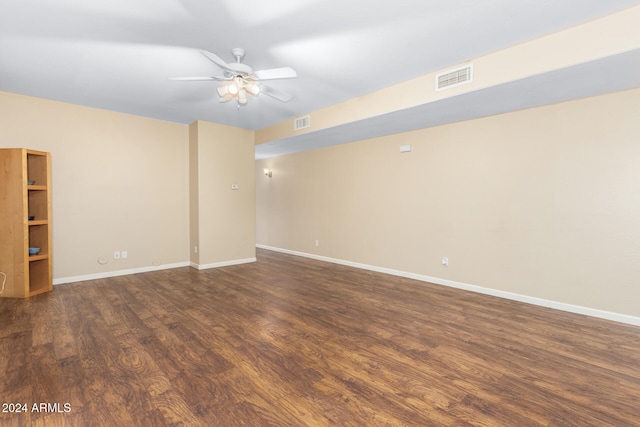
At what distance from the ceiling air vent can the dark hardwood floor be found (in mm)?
2580

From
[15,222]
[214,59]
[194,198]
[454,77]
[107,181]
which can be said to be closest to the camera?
[214,59]

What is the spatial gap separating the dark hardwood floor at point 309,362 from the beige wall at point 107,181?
1018 millimetres

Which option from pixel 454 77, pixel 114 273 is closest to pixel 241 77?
pixel 454 77

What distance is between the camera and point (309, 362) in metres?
2.28

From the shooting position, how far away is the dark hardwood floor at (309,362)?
1736 mm

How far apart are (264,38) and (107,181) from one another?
3.84 m

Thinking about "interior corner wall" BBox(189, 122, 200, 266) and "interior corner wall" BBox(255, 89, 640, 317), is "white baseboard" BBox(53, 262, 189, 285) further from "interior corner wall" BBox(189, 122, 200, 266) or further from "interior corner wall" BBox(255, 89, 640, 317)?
"interior corner wall" BBox(255, 89, 640, 317)

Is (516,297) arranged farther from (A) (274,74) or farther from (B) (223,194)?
(B) (223,194)

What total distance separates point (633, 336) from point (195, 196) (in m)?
6.19

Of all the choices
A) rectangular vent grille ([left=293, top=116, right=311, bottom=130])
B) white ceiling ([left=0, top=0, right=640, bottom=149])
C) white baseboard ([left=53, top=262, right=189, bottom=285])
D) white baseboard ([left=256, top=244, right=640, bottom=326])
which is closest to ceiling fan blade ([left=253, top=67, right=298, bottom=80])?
white ceiling ([left=0, top=0, right=640, bottom=149])

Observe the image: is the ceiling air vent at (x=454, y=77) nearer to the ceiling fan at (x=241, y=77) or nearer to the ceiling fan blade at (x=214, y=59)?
the ceiling fan at (x=241, y=77)

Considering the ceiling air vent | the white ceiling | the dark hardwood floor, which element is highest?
the white ceiling

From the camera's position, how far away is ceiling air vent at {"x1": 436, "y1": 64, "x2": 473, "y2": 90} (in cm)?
304

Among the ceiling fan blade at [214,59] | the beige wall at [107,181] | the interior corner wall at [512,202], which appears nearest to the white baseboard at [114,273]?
the beige wall at [107,181]
